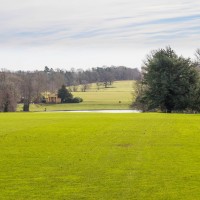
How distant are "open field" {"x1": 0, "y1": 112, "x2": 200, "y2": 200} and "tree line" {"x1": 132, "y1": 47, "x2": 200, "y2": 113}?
3989cm

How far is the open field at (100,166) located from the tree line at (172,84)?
131 feet

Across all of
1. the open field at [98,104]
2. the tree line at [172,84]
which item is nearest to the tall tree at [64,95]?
the open field at [98,104]

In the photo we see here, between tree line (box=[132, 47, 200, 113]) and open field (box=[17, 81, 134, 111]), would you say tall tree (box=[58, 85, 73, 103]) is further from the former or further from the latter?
tree line (box=[132, 47, 200, 113])

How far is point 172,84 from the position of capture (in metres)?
63.6

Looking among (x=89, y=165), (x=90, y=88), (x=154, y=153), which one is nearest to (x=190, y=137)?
(x=154, y=153)

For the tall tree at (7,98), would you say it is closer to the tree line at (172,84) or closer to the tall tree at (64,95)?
the tall tree at (64,95)

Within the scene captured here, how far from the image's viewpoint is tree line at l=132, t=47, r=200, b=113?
63.7 metres

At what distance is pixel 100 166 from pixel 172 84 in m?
50.0

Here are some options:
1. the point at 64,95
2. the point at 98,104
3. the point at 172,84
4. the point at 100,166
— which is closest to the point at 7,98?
the point at 64,95

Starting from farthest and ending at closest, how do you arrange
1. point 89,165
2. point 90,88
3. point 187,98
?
point 90,88
point 187,98
point 89,165

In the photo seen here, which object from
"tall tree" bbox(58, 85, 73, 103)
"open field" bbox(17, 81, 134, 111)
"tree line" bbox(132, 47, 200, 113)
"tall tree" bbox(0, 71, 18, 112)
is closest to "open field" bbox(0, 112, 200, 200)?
"tree line" bbox(132, 47, 200, 113)

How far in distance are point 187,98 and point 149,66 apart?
7873 mm

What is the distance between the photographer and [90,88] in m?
183

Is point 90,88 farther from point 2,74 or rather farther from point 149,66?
point 149,66
